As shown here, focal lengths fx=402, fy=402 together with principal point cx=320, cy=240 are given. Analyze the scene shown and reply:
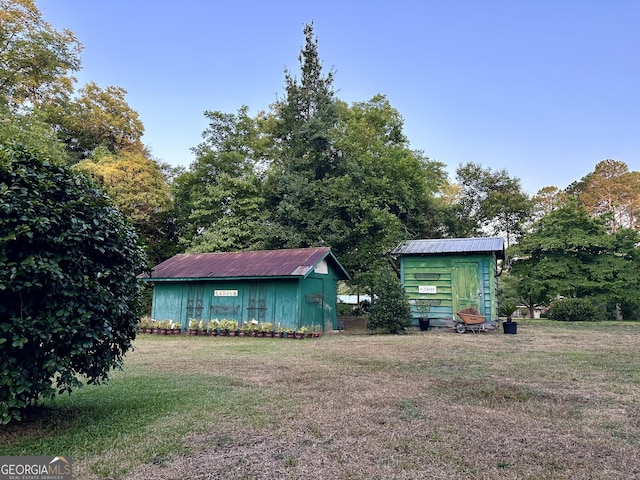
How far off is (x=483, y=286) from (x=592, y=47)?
28.8ft

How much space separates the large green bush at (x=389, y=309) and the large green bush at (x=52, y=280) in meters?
11.6

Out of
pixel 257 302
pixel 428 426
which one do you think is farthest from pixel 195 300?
pixel 428 426

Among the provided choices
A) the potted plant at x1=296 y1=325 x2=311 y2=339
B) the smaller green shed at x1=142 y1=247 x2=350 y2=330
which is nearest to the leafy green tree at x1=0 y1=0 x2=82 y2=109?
the smaller green shed at x1=142 y1=247 x2=350 y2=330

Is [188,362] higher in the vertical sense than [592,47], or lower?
lower

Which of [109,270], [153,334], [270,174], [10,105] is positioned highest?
[10,105]

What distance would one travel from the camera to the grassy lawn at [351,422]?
315 centimetres

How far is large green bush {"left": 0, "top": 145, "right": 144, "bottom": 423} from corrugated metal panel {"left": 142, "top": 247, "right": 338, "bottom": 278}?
982cm

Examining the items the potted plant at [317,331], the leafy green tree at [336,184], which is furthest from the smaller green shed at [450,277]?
the potted plant at [317,331]

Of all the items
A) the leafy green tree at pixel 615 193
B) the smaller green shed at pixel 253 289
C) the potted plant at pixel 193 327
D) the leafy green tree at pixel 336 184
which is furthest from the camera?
the leafy green tree at pixel 615 193

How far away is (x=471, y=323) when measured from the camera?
14.7m

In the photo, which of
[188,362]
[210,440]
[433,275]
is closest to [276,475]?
[210,440]

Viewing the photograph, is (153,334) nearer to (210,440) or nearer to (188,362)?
(188,362)

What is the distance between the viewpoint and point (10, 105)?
21453mm

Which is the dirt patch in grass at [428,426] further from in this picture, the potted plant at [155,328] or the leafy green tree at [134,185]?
the leafy green tree at [134,185]
